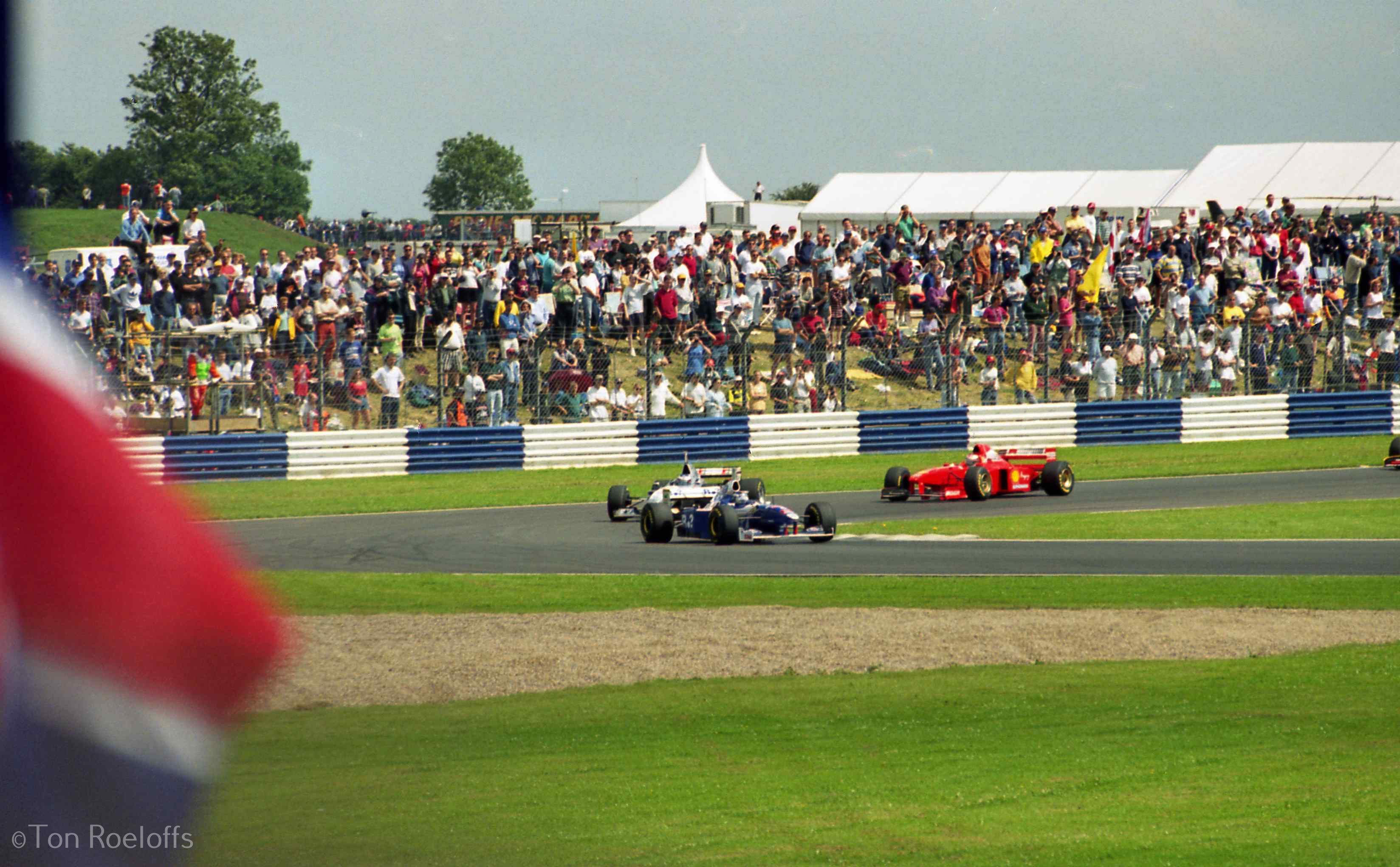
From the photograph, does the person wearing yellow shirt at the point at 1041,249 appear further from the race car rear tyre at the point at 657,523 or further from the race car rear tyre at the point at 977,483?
the race car rear tyre at the point at 657,523

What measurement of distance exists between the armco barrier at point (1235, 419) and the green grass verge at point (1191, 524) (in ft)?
25.6

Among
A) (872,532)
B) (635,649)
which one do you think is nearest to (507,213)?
(872,532)

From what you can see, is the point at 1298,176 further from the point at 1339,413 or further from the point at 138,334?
the point at 138,334

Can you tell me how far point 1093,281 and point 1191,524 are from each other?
1206cm

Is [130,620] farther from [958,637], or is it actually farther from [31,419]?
[958,637]

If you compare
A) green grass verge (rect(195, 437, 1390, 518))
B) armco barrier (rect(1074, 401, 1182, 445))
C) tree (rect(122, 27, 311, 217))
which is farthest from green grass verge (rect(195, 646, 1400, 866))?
armco barrier (rect(1074, 401, 1182, 445))

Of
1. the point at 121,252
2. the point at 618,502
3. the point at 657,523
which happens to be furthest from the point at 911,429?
the point at 121,252

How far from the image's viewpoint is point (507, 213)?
45281mm

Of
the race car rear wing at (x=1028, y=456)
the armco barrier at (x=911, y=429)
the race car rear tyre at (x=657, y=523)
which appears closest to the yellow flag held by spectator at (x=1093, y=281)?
the armco barrier at (x=911, y=429)

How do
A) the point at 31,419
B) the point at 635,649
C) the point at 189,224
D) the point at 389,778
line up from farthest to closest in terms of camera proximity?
the point at 189,224, the point at 635,649, the point at 389,778, the point at 31,419

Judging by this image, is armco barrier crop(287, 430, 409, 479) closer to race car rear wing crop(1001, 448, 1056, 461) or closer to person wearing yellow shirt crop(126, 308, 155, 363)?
person wearing yellow shirt crop(126, 308, 155, 363)

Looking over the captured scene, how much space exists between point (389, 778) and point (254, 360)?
60.1ft

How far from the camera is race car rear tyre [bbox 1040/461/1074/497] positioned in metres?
21.7

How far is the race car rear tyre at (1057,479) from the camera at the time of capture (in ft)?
71.3
